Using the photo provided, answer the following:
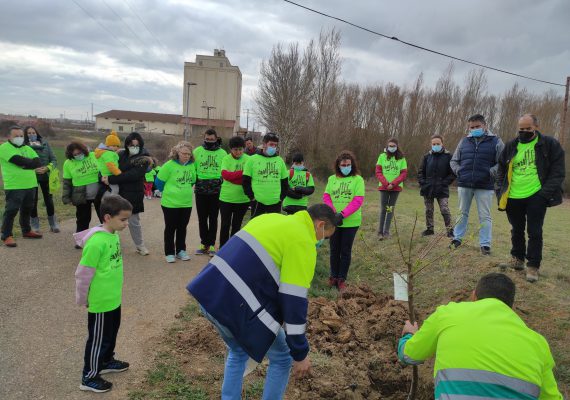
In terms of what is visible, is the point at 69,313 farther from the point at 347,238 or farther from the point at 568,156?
the point at 568,156

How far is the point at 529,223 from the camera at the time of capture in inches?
206

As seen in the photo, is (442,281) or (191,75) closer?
(442,281)

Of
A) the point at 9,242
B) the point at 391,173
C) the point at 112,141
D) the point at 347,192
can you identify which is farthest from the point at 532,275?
the point at 9,242

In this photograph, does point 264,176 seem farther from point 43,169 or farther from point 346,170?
point 43,169

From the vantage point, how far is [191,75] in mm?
64875

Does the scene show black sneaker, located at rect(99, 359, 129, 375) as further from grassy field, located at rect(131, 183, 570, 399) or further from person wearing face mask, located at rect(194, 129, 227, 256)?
person wearing face mask, located at rect(194, 129, 227, 256)

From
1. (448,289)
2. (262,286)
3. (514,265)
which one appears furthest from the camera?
(448,289)

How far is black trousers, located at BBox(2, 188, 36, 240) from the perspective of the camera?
6883 millimetres

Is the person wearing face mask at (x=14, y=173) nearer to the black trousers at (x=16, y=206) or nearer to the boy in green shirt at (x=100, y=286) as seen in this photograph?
the black trousers at (x=16, y=206)

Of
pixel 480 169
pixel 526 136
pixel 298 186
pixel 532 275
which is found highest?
pixel 526 136

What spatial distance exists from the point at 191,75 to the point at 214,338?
215ft

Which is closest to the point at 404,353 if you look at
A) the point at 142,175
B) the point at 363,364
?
the point at 363,364

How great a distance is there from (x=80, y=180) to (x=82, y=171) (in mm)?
164

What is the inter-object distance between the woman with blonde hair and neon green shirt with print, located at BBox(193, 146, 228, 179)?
0.13 m
